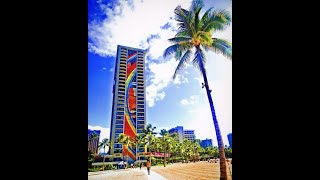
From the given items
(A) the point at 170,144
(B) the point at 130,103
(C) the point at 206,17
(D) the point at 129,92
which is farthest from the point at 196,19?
(B) the point at 130,103

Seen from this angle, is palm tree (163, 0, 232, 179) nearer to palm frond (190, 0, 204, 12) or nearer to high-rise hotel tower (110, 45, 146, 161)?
palm frond (190, 0, 204, 12)

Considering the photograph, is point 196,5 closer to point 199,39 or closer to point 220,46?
point 199,39

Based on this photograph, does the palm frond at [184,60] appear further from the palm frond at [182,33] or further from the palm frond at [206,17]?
the palm frond at [206,17]

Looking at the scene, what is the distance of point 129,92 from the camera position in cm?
1742

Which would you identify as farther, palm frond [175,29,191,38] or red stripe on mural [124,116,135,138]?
red stripe on mural [124,116,135,138]

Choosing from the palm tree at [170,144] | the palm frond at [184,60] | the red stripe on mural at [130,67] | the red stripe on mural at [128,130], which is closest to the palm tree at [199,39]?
the palm frond at [184,60]

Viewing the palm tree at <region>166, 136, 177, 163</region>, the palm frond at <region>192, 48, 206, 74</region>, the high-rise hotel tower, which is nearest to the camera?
the palm frond at <region>192, 48, 206, 74</region>

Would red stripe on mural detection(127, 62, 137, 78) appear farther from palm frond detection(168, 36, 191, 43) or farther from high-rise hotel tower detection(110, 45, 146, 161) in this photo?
palm frond detection(168, 36, 191, 43)

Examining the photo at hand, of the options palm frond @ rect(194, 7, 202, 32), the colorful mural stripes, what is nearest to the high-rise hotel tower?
the colorful mural stripes

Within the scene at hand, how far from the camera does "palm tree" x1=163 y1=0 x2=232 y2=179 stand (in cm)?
596

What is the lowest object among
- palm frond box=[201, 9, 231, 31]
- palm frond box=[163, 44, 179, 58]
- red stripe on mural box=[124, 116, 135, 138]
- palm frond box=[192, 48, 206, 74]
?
red stripe on mural box=[124, 116, 135, 138]

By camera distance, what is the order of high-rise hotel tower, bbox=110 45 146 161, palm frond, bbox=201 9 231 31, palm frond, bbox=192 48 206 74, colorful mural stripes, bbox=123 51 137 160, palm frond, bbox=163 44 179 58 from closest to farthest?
1. palm frond, bbox=201 9 231 31
2. palm frond, bbox=192 48 206 74
3. palm frond, bbox=163 44 179 58
4. high-rise hotel tower, bbox=110 45 146 161
5. colorful mural stripes, bbox=123 51 137 160

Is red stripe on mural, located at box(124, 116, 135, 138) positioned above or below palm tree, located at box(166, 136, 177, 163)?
above
